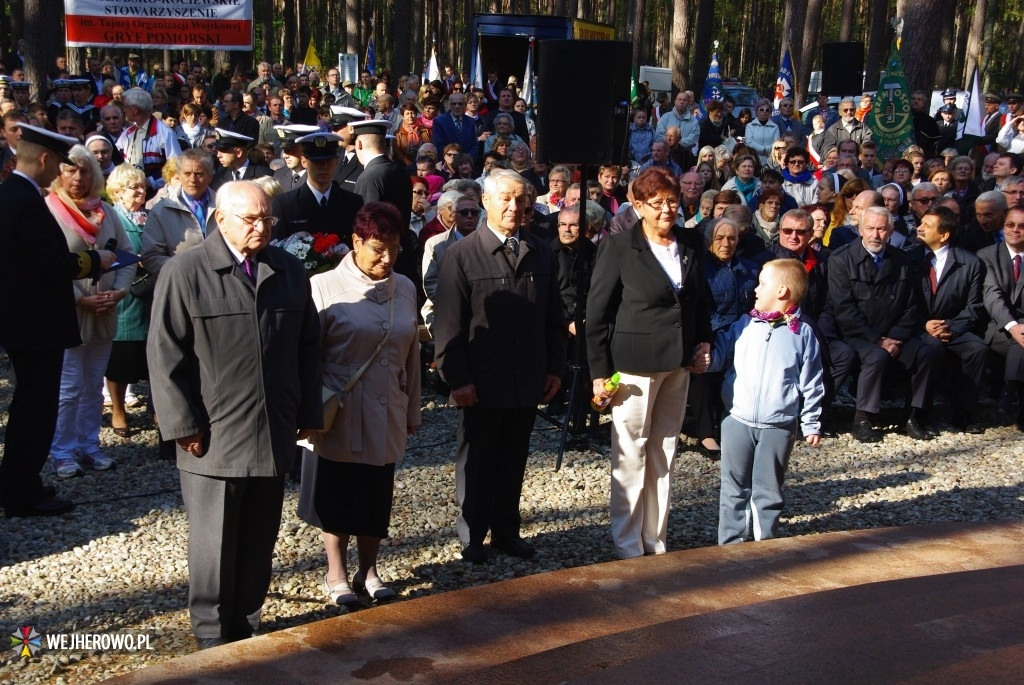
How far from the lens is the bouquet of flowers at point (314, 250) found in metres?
6.08

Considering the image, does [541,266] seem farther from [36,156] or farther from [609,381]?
[36,156]

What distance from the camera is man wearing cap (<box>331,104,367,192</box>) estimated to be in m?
8.78

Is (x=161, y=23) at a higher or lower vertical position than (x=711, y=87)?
higher

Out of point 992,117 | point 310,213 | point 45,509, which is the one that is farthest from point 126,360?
point 992,117

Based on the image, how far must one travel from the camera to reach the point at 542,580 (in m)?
4.92

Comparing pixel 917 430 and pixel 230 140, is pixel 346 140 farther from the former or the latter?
pixel 917 430

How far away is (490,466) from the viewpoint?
19.1 feet

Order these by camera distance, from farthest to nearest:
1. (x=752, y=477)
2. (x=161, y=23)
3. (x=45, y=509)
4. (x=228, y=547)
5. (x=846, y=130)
→ (x=846, y=130) → (x=161, y=23) → (x=45, y=509) → (x=752, y=477) → (x=228, y=547)

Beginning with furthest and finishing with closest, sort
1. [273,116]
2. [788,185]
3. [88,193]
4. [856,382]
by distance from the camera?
[273,116], [788,185], [856,382], [88,193]

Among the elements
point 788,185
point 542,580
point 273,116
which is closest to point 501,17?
point 273,116

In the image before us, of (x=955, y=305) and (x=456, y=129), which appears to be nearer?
(x=955, y=305)

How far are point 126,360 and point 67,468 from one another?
86cm

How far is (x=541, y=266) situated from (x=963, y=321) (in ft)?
16.4

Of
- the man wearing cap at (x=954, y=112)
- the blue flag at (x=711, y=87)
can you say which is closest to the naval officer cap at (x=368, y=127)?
the man wearing cap at (x=954, y=112)
